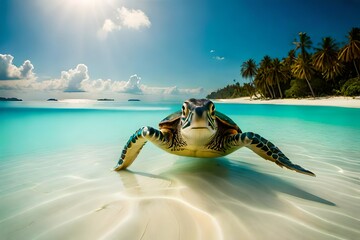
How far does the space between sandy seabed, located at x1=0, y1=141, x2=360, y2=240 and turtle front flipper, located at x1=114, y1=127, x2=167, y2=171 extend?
18 centimetres

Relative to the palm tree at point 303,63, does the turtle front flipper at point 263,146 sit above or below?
below

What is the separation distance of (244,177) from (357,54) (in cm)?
4503

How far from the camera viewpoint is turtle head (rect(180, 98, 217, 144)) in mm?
2214

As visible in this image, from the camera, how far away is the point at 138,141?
110 inches

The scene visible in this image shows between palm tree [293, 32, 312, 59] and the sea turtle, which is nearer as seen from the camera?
the sea turtle

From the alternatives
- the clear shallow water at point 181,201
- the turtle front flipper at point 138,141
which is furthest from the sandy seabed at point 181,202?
the turtle front flipper at point 138,141

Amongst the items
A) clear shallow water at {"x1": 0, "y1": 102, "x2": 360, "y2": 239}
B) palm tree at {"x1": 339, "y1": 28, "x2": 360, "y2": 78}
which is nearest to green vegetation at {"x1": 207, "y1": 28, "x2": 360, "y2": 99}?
palm tree at {"x1": 339, "y1": 28, "x2": 360, "y2": 78}

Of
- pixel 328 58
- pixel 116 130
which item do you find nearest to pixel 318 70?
pixel 328 58

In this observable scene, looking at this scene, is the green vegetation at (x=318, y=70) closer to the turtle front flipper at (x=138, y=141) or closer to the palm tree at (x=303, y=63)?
the palm tree at (x=303, y=63)

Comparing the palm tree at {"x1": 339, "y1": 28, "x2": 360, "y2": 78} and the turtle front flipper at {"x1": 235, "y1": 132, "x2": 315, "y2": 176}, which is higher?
the palm tree at {"x1": 339, "y1": 28, "x2": 360, "y2": 78}

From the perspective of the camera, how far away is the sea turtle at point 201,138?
2293mm

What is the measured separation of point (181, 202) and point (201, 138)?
2.61 ft

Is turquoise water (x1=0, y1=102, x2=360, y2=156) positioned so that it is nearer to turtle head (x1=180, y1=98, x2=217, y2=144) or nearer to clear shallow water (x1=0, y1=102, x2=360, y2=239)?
clear shallow water (x1=0, y1=102, x2=360, y2=239)

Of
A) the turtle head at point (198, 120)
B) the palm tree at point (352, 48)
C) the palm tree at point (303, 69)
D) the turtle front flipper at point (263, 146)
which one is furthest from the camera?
the palm tree at point (303, 69)
